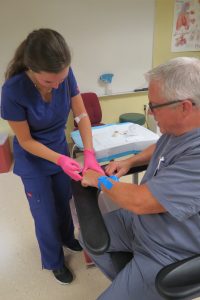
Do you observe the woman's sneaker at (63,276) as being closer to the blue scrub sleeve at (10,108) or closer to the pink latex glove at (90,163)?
the pink latex glove at (90,163)

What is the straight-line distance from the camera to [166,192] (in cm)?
81

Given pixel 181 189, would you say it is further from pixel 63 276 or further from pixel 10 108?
pixel 63 276

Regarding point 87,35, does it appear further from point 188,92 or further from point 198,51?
point 188,92

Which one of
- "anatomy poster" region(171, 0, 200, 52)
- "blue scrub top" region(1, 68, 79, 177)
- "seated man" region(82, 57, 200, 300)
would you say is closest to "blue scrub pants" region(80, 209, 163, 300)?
"seated man" region(82, 57, 200, 300)

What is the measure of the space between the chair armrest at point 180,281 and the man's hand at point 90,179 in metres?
0.46

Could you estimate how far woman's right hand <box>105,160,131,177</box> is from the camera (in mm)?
1247

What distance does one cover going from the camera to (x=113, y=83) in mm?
3197

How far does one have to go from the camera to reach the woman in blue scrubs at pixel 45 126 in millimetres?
967

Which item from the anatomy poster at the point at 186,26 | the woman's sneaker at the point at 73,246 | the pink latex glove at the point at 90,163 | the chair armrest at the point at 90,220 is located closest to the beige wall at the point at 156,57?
the anatomy poster at the point at 186,26

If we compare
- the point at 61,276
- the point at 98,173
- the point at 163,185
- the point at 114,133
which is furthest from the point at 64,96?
the point at 61,276

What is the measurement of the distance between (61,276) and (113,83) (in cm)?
235

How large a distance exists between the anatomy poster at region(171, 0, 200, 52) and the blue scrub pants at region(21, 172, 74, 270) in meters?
2.70

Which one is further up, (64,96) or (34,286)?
(64,96)

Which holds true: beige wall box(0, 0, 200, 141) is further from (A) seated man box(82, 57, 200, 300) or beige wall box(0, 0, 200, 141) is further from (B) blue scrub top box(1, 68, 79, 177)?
(A) seated man box(82, 57, 200, 300)
